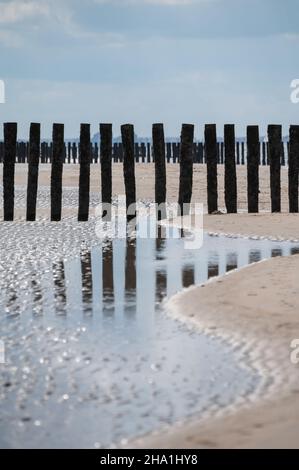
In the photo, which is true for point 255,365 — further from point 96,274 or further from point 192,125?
point 192,125

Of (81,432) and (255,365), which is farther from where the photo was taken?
(255,365)

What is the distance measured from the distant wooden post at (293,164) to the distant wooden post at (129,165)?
2311 mm

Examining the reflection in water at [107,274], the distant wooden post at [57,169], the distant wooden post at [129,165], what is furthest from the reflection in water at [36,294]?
the distant wooden post at [129,165]

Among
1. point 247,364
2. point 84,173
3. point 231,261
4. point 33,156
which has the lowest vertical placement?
point 247,364

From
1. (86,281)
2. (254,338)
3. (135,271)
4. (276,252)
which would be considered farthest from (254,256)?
(254,338)

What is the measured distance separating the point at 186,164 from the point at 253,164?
1.03 meters

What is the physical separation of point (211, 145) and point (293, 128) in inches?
49.1

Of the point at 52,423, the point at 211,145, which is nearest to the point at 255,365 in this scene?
the point at 52,423

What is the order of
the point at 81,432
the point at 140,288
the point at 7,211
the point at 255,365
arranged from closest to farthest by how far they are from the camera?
the point at 81,432 < the point at 255,365 < the point at 140,288 < the point at 7,211

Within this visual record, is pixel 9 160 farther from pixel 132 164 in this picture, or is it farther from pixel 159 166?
pixel 159 166

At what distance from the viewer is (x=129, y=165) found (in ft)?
45.2

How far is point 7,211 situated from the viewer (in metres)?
13.8

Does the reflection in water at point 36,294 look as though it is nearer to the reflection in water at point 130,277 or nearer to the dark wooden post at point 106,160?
the reflection in water at point 130,277

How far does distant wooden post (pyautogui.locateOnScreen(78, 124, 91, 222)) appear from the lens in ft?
45.0
